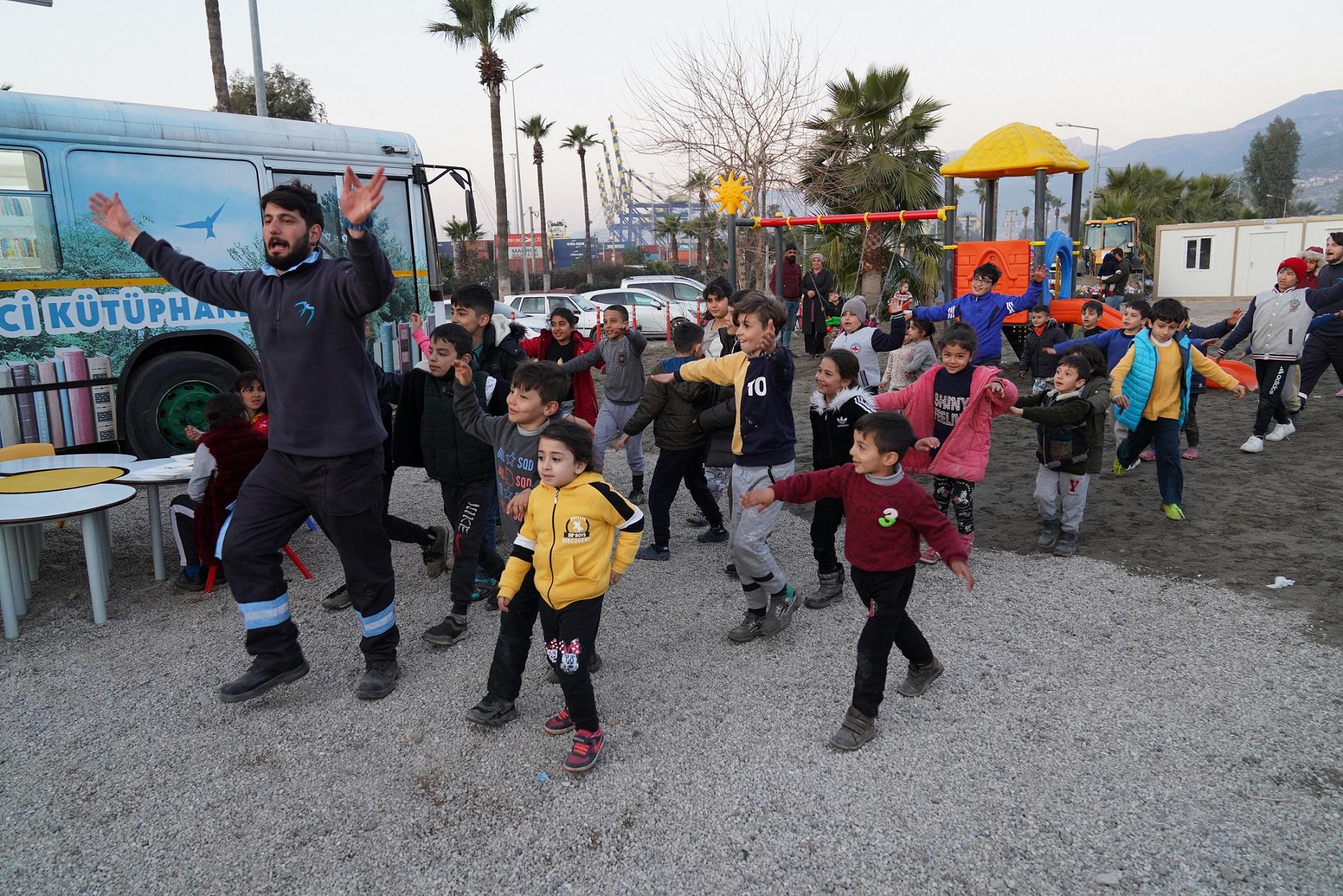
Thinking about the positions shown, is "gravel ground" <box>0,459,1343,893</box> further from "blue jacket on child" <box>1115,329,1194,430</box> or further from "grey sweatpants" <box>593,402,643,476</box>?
"grey sweatpants" <box>593,402,643,476</box>

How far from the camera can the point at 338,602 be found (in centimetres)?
488

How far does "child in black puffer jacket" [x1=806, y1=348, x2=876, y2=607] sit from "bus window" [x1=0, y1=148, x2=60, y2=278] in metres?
6.38

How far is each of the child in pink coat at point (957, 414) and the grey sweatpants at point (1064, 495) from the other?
0.79 metres

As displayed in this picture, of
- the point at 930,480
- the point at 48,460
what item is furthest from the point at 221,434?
the point at 930,480

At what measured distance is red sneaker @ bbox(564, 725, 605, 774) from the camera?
3.14m

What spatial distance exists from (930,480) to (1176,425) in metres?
1.91

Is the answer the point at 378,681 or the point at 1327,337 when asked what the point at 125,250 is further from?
the point at 1327,337

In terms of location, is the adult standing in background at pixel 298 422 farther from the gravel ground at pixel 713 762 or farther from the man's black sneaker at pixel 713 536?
the man's black sneaker at pixel 713 536

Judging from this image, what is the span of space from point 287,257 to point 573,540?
173cm

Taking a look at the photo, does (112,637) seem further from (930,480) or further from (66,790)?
(930,480)

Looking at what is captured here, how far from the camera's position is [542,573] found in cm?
323

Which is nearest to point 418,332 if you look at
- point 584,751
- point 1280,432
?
point 584,751

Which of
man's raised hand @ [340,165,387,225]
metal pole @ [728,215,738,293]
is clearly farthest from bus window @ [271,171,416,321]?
man's raised hand @ [340,165,387,225]

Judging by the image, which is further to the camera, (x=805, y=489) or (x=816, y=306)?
(x=816, y=306)
